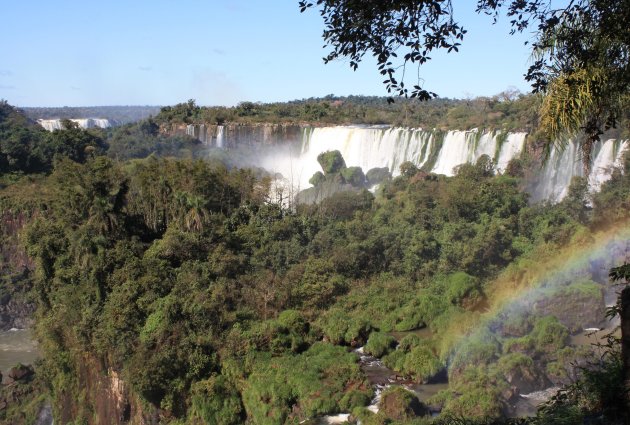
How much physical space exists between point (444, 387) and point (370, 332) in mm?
2970

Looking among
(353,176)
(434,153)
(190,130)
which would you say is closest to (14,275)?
(353,176)

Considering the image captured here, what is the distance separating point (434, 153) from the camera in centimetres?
3119

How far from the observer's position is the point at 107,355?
17031mm

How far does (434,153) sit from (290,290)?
50.5 feet

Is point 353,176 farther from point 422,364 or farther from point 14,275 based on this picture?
point 422,364

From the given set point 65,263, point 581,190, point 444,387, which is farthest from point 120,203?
point 581,190

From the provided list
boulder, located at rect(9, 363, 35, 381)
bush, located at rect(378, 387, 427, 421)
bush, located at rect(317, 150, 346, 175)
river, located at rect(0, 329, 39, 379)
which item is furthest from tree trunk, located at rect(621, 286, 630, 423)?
bush, located at rect(317, 150, 346, 175)

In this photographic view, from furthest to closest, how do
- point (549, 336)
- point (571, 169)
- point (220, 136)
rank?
1. point (220, 136)
2. point (571, 169)
3. point (549, 336)

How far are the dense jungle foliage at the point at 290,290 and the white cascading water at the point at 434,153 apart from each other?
6.27 ft

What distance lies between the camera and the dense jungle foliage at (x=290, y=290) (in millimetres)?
13461

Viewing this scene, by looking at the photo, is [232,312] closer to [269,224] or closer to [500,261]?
[269,224]

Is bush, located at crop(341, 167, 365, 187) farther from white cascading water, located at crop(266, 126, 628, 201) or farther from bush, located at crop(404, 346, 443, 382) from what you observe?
bush, located at crop(404, 346, 443, 382)

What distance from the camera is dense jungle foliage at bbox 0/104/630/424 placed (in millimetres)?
13461

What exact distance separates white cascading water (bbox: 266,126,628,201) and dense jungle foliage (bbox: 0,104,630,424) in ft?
6.27
